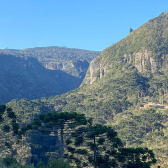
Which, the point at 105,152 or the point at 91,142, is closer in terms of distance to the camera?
the point at 91,142

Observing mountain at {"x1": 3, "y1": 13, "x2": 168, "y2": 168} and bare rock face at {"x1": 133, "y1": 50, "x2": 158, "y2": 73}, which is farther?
bare rock face at {"x1": 133, "y1": 50, "x2": 158, "y2": 73}

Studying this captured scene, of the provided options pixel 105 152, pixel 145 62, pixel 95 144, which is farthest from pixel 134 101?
pixel 95 144

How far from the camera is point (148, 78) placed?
6786 inches

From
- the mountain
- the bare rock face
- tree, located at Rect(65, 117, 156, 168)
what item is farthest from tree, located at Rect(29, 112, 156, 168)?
the bare rock face

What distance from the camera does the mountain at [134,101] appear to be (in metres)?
104

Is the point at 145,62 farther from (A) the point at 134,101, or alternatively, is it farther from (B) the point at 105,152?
(B) the point at 105,152

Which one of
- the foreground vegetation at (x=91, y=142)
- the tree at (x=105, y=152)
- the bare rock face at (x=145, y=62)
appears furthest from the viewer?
the bare rock face at (x=145, y=62)

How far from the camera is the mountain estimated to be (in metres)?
104

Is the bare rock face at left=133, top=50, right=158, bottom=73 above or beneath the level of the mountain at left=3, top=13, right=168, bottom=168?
above

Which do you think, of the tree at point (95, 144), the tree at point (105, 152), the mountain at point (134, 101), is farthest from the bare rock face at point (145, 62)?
the tree at point (95, 144)

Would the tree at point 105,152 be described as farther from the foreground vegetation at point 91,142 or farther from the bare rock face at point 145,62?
the bare rock face at point 145,62

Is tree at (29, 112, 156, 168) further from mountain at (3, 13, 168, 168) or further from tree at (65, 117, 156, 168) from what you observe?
mountain at (3, 13, 168, 168)

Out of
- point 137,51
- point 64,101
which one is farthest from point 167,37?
point 64,101

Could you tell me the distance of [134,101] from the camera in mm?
145125
